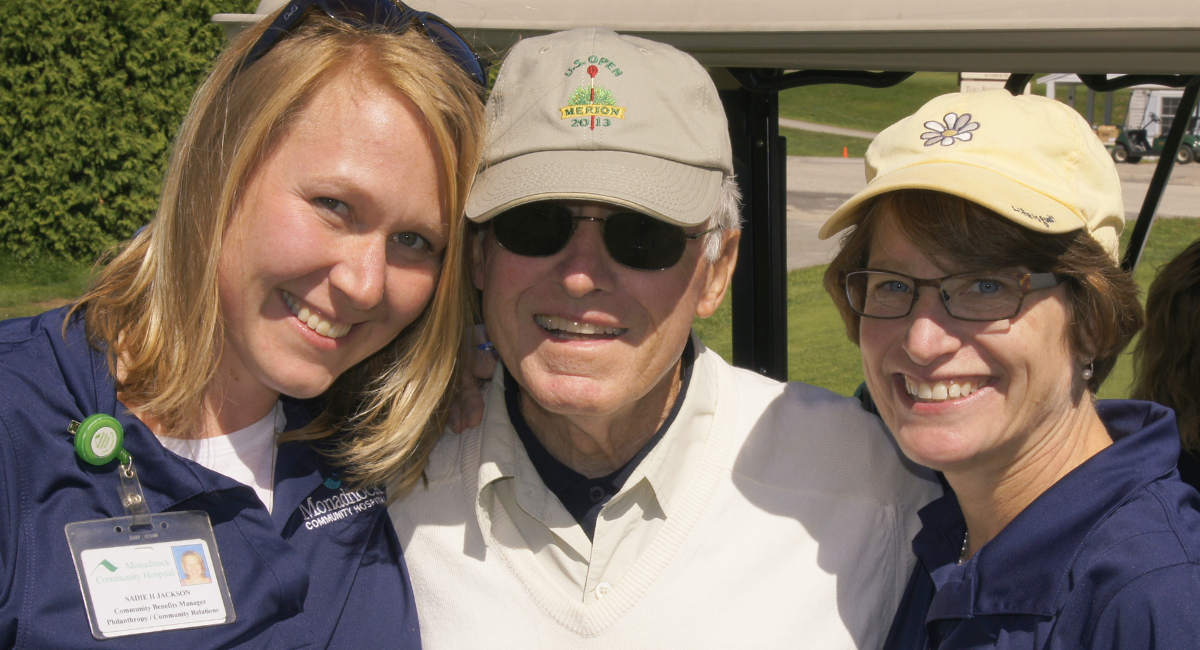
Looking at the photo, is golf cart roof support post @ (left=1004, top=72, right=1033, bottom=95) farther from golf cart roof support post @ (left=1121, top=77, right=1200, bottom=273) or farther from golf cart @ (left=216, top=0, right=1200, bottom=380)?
golf cart roof support post @ (left=1121, top=77, right=1200, bottom=273)

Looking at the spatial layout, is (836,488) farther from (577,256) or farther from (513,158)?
(513,158)

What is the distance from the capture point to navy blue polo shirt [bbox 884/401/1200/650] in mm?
1324

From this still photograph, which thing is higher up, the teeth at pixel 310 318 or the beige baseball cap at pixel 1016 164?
the beige baseball cap at pixel 1016 164

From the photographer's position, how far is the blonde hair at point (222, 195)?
1828 mm

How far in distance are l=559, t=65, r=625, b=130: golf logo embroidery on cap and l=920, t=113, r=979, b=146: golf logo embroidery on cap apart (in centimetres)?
62

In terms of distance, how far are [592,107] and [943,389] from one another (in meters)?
0.90

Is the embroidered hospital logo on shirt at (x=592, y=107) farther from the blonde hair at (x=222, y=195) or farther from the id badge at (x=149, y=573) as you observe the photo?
the id badge at (x=149, y=573)

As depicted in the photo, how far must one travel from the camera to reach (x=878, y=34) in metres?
1.64

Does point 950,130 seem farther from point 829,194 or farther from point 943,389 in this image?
point 829,194

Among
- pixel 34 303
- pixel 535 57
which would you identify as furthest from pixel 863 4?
pixel 34 303

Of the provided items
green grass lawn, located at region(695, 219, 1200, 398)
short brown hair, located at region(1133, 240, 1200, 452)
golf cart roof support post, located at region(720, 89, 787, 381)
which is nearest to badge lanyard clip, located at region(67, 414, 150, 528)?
golf cart roof support post, located at region(720, 89, 787, 381)

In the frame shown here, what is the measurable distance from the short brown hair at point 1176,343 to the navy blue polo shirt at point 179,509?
2.24 m

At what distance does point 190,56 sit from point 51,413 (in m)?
9.43

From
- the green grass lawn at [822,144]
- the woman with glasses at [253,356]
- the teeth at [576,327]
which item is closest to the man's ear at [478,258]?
the woman with glasses at [253,356]
